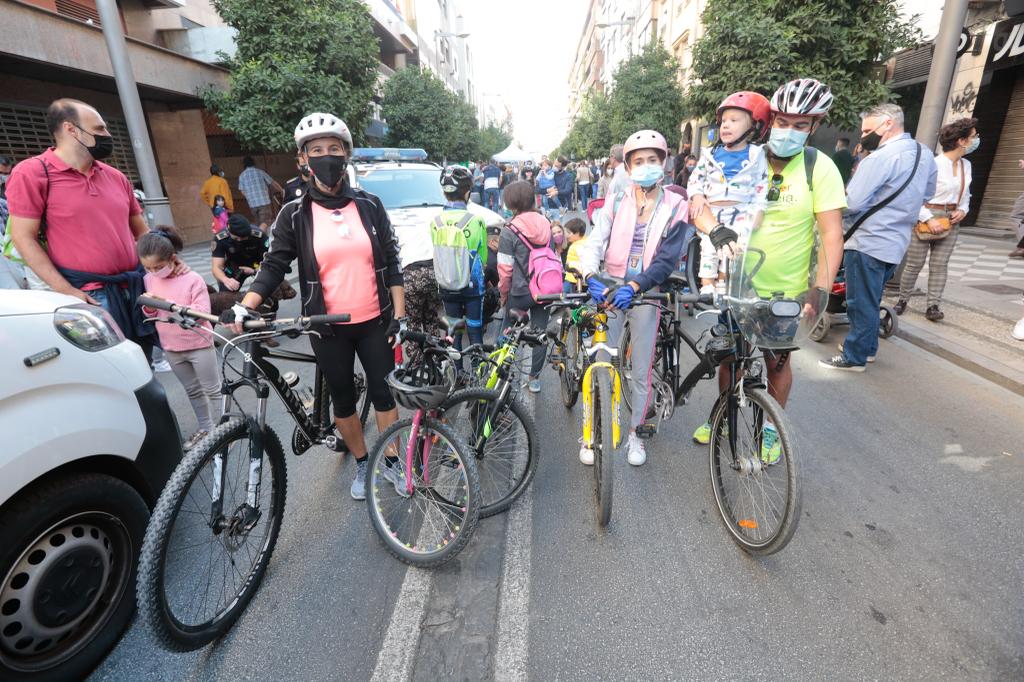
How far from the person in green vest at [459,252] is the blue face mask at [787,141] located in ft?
7.10

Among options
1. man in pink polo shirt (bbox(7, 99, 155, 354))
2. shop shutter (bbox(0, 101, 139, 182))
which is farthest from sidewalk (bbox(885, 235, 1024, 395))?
shop shutter (bbox(0, 101, 139, 182))

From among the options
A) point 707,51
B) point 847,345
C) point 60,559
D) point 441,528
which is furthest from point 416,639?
point 707,51

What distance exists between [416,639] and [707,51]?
12.6 m

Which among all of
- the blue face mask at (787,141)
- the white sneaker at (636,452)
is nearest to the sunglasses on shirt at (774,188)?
the blue face mask at (787,141)

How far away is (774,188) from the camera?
2.82m

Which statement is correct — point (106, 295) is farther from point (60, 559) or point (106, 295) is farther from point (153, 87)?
point (153, 87)

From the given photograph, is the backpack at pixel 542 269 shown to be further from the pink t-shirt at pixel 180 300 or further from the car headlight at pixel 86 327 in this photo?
the car headlight at pixel 86 327

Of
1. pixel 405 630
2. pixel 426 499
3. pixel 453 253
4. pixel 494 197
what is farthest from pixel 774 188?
→ pixel 494 197

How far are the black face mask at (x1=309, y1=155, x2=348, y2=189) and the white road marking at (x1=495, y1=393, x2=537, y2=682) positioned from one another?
6.80ft

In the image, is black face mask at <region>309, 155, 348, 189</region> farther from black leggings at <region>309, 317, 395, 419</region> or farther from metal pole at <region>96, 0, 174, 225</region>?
metal pole at <region>96, 0, 174, 225</region>

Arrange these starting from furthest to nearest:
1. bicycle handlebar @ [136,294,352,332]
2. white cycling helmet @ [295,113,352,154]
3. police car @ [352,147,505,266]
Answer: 1. police car @ [352,147,505,266]
2. white cycling helmet @ [295,113,352,154]
3. bicycle handlebar @ [136,294,352,332]

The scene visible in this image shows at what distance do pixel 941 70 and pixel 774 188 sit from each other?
6104mm

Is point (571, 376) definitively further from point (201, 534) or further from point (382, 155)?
→ point (382, 155)

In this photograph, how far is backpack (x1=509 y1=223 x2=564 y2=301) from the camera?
12.9 ft
